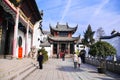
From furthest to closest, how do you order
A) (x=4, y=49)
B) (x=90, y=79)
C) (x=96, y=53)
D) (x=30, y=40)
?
1. (x=30, y=40)
2. (x=4, y=49)
3. (x=96, y=53)
4. (x=90, y=79)

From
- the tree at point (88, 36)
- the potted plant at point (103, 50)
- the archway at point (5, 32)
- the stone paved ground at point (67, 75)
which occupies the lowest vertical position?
the stone paved ground at point (67, 75)

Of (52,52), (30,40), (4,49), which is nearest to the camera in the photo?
(4,49)

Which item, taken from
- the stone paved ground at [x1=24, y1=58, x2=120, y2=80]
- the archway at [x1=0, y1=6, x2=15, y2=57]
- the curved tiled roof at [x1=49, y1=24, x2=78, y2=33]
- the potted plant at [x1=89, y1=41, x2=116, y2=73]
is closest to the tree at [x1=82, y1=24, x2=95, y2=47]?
the curved tiled roof at [x1=49, y1=24, x2=78, y2=33]

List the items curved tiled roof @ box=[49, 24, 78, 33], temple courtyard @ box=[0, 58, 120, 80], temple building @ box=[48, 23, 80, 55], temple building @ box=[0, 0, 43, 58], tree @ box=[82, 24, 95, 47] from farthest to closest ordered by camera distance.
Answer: tree @ box=[82, 24, 95, 47] → curved tiled roof @ box=[49, 24, 78, 33] → temple building @ box=[48, 23, 80, 55] → temple building @ box=[0, 0, 43, 58] → temple courtyard @ box=[0, 58, 120, 80]

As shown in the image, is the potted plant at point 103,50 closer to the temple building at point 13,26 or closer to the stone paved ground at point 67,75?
the stone paved ground at point 67,75

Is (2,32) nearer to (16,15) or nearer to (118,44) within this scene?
(16,15)

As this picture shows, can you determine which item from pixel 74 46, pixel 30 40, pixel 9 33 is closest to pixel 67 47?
pixel 74 46

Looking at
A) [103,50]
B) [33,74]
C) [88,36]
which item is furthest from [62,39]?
[33,74]

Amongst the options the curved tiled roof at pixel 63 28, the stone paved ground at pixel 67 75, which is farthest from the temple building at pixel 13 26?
the curved tiled roof at pixel 63 28

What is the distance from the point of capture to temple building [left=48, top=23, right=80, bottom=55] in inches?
2032

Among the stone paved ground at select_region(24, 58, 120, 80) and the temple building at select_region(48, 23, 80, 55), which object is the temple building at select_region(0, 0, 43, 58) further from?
the temple building at select_region(48, 23, 80, 55)

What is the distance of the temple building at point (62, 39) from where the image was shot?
169 ft

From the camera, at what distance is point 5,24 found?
1947 cm

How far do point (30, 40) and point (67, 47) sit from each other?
23597 millimetres
